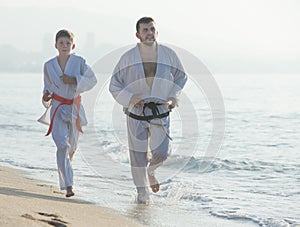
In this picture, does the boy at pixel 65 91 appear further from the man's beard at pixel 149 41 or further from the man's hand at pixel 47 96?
the man's beard at pixel 149 41

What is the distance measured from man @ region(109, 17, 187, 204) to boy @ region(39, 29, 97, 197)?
0.34m

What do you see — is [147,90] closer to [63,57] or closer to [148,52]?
[148,52]

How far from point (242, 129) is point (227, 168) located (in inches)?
293

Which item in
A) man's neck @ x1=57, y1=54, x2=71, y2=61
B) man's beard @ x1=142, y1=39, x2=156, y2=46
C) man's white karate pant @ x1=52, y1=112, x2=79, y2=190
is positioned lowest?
man's white karate pant @ x1=52, y1=112, x2=79, y2=190

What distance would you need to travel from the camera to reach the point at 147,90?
6914 millimetres

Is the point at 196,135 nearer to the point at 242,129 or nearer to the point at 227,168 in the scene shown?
the point at 242,129

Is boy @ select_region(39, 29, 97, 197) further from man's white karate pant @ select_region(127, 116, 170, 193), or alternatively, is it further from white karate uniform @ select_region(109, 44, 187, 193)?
man's white karate pant @ select_region(127, 116, 170, 193)

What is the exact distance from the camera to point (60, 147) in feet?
22.5

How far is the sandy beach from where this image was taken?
199 inches

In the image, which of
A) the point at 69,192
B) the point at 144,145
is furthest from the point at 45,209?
the point at 144,145

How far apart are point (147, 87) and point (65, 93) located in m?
0.82

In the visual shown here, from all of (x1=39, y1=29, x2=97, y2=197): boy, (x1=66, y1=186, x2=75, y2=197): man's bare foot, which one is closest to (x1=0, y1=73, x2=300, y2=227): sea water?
(x1=66, y1=186, x2=75, y2=197): man's bare foot

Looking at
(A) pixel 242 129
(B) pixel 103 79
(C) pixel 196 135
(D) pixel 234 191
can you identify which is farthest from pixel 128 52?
(A) pixel 242 129

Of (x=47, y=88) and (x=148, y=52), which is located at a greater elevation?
(x=148, y=52)
